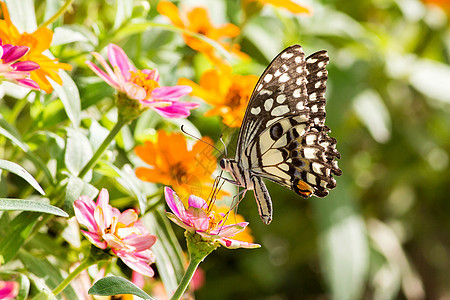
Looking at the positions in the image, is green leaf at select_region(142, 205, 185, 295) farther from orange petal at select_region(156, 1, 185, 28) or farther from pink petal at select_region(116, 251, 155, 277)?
orange petal at select_region(156, 1, 185, 28)

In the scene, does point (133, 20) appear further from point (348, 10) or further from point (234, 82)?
point (348, 10)

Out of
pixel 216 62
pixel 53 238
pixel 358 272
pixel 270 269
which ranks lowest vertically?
pixel 270 269

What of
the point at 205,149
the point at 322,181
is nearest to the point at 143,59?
the point at 205,149

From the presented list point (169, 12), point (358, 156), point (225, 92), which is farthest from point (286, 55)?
point (358, 156)

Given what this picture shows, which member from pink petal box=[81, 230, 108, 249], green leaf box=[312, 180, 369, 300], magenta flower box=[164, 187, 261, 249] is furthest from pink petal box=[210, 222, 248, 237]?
green leaf box=[312, 180, 369, 300]

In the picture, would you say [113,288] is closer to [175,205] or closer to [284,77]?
[175,205]
